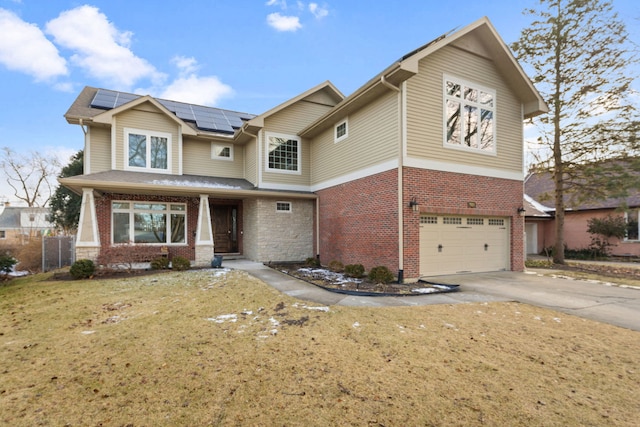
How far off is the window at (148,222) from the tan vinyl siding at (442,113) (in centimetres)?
998

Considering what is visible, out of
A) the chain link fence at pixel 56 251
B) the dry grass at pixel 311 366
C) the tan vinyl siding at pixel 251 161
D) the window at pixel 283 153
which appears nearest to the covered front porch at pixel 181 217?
the tan vinyl siding at pixel 251 161

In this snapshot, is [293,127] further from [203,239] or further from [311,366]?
[311,366]

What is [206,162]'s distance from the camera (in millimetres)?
14562

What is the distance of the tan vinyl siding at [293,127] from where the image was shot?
13.4 metres

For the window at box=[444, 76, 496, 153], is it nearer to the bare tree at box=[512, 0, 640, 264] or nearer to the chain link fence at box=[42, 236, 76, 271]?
the bare tree at box=[512, 0, 640, 264]

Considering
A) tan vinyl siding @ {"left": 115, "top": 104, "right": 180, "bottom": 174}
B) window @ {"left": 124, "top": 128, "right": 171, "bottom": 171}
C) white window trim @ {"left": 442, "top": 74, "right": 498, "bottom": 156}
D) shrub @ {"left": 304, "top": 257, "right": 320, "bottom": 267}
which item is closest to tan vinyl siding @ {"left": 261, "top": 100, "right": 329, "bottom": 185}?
shrub @ {"left": 304, "top": 257, "right": 320, "bottom": 267}

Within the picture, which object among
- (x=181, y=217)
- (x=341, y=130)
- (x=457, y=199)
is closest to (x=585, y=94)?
(x=457, y=199)

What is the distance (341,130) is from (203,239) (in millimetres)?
6938

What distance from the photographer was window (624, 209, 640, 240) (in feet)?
52.5

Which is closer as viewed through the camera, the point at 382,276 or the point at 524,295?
the point at 524,295

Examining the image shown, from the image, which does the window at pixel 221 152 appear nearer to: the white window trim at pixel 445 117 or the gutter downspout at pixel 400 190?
the gutter downspout at pixel 400 190

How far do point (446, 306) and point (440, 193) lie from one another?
4143 mm

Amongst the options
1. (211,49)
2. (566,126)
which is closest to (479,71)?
(566,126)

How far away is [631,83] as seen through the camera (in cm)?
1229
